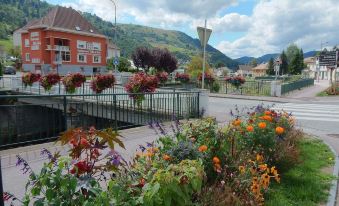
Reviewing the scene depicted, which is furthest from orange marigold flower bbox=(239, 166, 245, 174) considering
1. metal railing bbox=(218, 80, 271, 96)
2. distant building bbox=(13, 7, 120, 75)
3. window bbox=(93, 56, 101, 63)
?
window bbox=(93, 56, 101, 63)

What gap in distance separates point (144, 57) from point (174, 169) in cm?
4807

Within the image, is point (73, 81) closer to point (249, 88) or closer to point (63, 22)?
point (249, 88)

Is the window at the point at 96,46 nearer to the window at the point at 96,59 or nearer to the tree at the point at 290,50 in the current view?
the window at the point at 96,59

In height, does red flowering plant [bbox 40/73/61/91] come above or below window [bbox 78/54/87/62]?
below

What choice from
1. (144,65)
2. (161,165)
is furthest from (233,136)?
(144,65)

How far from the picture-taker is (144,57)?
49.9m

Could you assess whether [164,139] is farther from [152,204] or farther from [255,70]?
[255,70]

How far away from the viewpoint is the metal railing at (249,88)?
26784mm

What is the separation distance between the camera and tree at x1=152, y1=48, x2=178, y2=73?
4859 cm

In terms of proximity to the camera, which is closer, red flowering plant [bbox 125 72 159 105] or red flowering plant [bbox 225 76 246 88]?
red flowering plant [bbox 125 72 159 105]

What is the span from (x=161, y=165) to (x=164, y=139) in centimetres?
86

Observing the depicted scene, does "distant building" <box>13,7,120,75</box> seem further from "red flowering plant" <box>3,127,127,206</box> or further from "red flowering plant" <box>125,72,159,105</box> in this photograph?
"red flowering plant" <box>3,127,127,206</box>

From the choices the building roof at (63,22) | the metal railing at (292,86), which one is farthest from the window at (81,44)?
the metal railing at (292,86)

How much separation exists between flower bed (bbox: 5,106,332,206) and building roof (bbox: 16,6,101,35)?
200 ft
